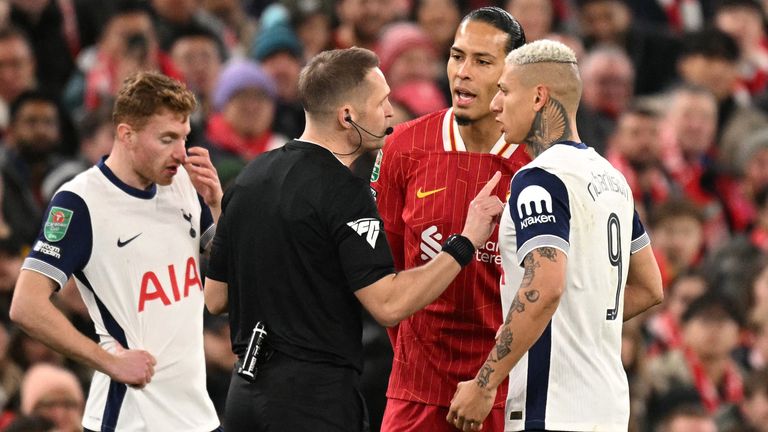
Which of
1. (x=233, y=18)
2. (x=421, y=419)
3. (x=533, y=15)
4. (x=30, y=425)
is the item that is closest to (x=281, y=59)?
(x=233, y=18)

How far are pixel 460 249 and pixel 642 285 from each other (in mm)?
923

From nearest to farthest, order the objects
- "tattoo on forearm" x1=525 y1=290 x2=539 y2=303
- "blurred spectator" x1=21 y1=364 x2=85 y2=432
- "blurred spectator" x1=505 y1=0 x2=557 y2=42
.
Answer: "tattoo on forearm" x1=525 y1=290 x2=539 y2=303 < "blurred spectator" x1=21 y1=364 x2=85 y2=432 < "blurred spectator" x1=505 y1=0 x2=557 y2=42

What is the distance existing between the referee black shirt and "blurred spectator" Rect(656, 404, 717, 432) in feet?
16.1

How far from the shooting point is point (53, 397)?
8.91 m

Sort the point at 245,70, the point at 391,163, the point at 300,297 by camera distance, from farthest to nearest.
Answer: the point at 245,70 < the point at 391,163 < the point at 300,297

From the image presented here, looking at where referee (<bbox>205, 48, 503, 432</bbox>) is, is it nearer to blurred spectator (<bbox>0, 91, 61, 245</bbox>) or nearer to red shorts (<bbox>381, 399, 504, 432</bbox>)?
red shorts (<bbox>381, 399, 504, 432</bbox>)

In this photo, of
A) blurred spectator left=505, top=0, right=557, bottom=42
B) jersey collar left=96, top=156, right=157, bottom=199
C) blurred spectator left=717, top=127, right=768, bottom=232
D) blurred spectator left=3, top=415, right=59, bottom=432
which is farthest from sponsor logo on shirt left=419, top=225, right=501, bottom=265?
blurred spectator left=717, top=127, right=768, bottom=232

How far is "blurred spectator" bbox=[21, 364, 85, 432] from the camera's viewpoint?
8898 millimetres

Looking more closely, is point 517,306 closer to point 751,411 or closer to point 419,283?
point 419,283

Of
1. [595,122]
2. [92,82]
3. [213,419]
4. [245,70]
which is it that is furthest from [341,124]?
[595,122]

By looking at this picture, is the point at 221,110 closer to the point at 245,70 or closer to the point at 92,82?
the point at 245,70

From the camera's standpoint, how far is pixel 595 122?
13.3 meters

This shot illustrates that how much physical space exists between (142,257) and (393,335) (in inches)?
54.3

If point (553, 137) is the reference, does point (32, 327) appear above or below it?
below
